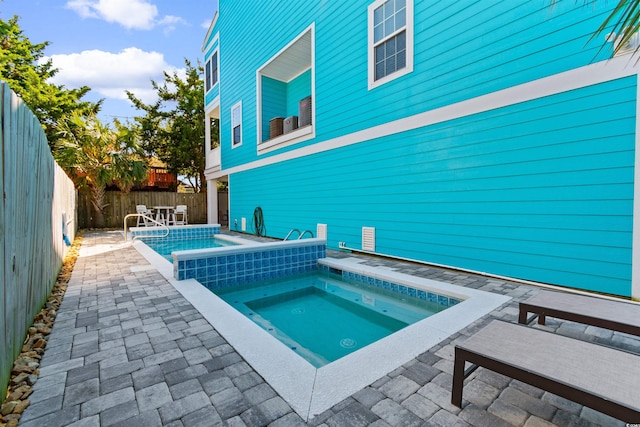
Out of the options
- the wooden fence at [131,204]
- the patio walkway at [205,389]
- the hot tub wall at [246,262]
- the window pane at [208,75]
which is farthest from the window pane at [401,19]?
the wooden fence at [131,204]

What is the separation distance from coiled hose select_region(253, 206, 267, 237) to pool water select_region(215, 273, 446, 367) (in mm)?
4993

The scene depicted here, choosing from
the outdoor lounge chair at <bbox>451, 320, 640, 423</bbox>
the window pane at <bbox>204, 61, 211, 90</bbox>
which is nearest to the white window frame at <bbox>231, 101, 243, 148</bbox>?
the window pane at <bbox>204, 61, 211, 90</bbox>

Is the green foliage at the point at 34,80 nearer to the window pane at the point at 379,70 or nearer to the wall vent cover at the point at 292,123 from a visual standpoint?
the wall vent cover at the point at 292,123

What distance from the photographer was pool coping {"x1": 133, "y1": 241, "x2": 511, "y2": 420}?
68.0 inches

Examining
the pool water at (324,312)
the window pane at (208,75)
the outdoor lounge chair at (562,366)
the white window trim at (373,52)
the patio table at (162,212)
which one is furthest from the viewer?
the window pane at (208,75)

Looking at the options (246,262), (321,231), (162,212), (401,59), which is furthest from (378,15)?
(162,212)

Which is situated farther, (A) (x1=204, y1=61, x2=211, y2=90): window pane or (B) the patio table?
(A) (x1=204, y1=61, x2=211, y2=90): window pane

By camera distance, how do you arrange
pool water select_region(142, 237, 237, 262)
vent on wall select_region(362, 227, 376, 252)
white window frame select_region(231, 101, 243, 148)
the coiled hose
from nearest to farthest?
vent on wall select_region(362, 227, 376, 252)
pool water select_region(142, 237, 237, 262)
the coiled hose
white window frame select_region(231, 101, 243, 148)

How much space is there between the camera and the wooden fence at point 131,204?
42.0 feet

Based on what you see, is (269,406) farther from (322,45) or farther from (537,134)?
(322,45)

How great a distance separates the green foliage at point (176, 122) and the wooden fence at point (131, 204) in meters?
3.42

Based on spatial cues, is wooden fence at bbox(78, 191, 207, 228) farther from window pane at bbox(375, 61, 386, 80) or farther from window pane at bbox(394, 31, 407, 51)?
window pane at bbox(394, 31, 407, 51)

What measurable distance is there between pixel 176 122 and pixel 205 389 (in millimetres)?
18736

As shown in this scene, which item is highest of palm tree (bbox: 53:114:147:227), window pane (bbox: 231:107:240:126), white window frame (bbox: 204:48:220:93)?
white window frame (bbox: 204:48:220:93)
